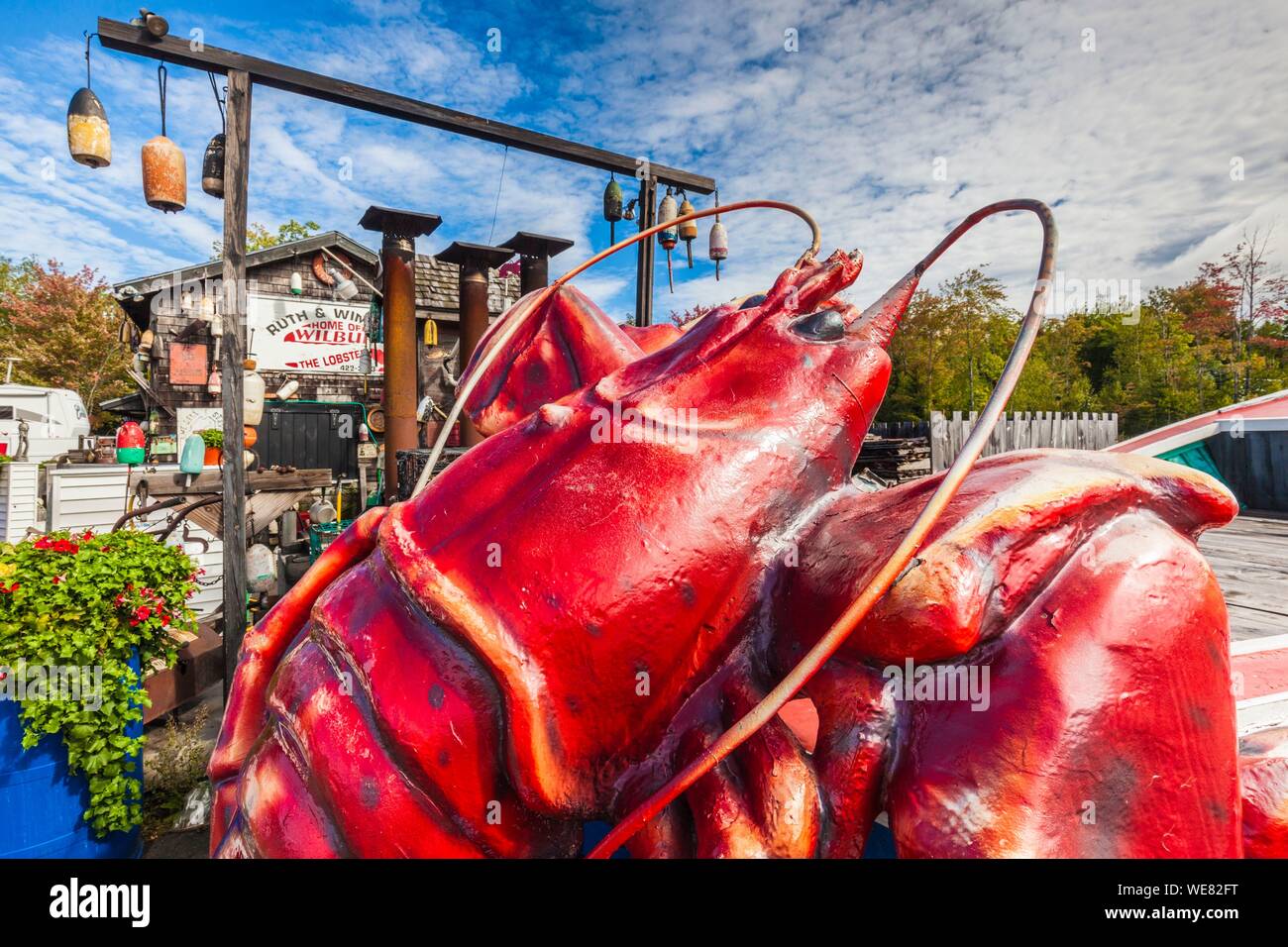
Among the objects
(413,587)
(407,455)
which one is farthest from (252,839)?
(407,455)

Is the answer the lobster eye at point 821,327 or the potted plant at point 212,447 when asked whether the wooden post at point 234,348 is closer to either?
the lobster eye at point 821,327

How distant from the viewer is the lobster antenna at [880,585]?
90 cm

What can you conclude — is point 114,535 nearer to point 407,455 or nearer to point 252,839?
point 407,455

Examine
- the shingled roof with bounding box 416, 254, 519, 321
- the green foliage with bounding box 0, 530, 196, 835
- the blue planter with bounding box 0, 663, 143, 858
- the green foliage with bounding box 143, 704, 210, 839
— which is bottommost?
the green foliage with bounding box 143, 704, 210, 839

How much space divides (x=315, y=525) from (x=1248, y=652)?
366 inches

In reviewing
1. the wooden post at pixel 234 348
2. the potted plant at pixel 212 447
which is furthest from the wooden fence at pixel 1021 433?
the potted plant at pixel 212 447

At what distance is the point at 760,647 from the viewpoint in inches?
47.3

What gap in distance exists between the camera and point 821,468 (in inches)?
48.9

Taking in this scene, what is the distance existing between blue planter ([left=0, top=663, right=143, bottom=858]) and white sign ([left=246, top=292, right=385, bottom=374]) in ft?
41.4

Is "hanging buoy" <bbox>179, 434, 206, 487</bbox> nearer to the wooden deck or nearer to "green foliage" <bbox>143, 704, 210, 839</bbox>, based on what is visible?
"green foliage" <bbox>143, 704, 210, 839</bbox>

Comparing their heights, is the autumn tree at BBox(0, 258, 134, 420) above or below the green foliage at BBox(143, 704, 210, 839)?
above

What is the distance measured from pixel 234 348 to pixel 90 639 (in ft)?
7.59

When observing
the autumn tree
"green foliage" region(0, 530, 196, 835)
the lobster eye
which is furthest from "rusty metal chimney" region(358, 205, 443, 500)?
the autumn tree

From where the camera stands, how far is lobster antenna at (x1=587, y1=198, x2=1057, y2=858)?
2.97ft
